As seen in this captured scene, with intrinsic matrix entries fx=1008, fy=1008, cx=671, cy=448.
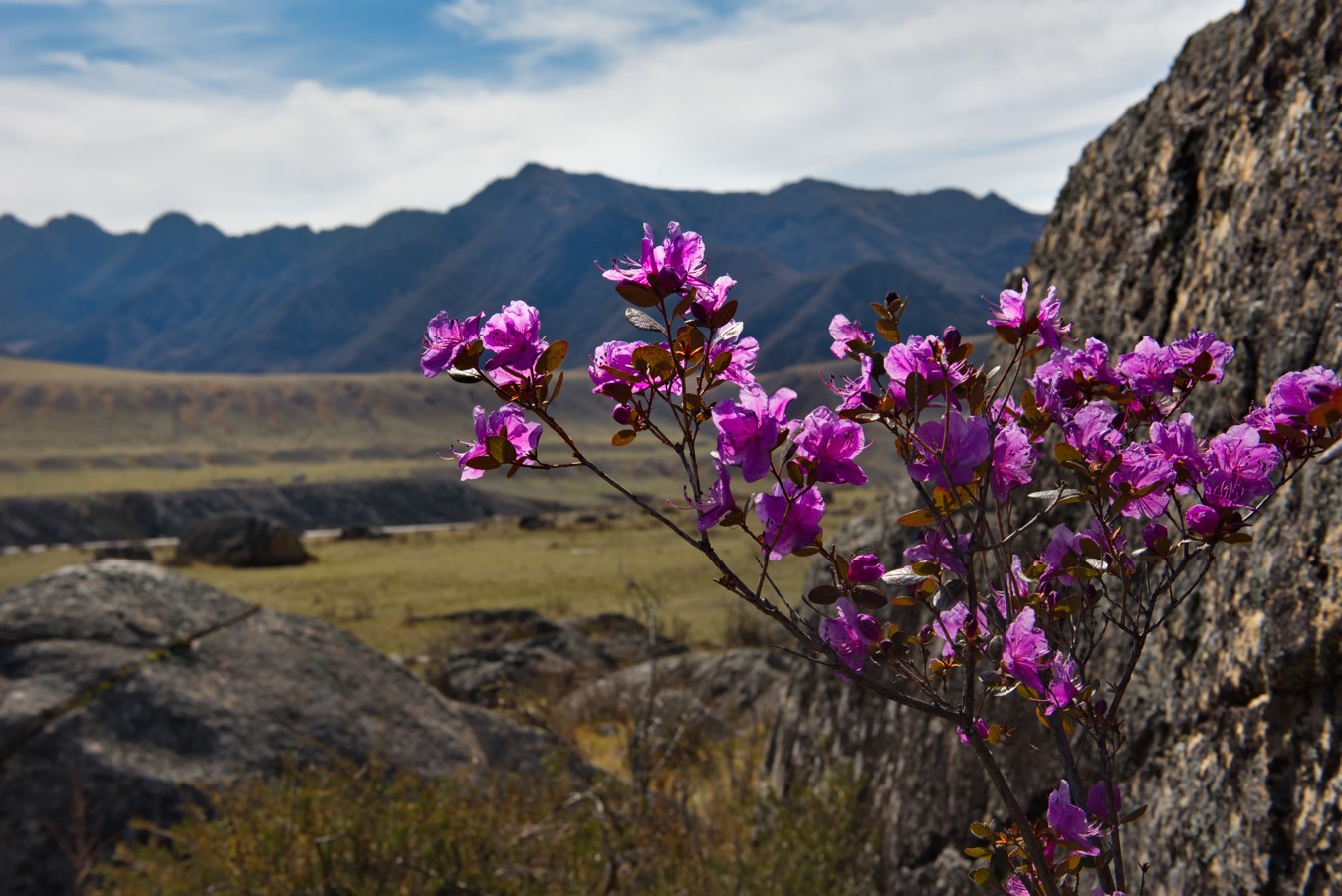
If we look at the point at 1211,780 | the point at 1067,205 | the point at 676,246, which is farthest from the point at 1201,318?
the point at 676,246

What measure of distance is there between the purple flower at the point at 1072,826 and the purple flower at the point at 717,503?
2.11 ft

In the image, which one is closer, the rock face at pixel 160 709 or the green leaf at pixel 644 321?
the green leaf at pixel 644 321

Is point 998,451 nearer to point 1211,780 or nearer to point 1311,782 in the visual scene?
point 1311,782

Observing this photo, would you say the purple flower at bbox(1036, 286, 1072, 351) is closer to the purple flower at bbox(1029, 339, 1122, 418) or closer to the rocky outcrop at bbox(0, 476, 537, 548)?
the purple flower at bbox(1029, 339, 1122, 418)

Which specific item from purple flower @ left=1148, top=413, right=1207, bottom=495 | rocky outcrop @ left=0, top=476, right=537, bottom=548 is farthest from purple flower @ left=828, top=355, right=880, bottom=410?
rocky outcrop @ left=0, top=476, right=537, bottom=548

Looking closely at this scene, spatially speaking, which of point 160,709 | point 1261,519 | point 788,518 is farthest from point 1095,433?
point 160,709

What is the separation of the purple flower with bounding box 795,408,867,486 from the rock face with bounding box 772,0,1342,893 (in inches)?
55.9

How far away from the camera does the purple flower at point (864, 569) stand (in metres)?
1.39

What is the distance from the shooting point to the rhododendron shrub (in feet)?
4.25

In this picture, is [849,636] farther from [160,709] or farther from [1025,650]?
[160,709]

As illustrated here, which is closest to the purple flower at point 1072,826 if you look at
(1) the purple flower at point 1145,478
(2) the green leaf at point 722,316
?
(1) the purple flower at point 1145,478

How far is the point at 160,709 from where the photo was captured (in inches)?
207

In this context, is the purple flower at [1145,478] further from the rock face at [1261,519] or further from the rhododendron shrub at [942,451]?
the rock face at [1261,519]

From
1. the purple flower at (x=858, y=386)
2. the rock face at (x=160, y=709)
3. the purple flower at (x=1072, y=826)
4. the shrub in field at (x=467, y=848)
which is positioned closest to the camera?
the purple flower at (x=858, y=386)
